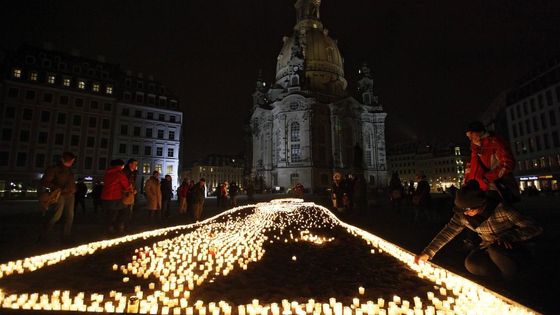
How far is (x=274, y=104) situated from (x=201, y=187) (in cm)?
5638

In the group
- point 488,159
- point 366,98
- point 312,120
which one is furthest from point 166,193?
point 366,98

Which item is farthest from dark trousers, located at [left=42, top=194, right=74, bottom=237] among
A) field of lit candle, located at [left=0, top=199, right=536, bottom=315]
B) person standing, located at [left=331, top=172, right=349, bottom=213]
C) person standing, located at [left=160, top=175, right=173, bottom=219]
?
person standing, located at [left=331, top=172, right=349, bottom=213]

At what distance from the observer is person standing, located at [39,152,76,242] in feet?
26.0

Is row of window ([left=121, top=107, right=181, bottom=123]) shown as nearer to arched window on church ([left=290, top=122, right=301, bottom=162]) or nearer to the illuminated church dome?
arched window on church ([left=290, top=122, right=301, bottom=162])

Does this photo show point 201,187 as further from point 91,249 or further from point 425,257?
point 425,257

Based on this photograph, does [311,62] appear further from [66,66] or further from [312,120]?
[66,66]

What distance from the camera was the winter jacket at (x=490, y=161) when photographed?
147 inches

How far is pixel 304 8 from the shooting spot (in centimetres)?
8400

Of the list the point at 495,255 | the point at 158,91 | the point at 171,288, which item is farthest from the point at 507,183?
the point at 158,91

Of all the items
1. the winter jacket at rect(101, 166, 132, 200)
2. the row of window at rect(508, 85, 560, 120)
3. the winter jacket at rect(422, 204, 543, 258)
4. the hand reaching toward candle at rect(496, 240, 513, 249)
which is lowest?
the hand reaching toward candle at rect(496, 240, 513, 249)

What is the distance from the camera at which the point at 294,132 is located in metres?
66.4

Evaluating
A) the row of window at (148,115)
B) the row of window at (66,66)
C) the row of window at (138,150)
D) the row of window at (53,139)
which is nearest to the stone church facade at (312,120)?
the row of window at (138,150)

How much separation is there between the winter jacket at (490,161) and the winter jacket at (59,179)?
9754 mm

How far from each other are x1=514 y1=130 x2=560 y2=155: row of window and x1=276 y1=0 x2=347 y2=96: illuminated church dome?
1519 inches
